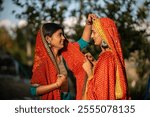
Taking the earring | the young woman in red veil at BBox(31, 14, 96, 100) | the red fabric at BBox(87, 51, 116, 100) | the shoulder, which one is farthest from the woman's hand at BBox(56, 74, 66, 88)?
the earring

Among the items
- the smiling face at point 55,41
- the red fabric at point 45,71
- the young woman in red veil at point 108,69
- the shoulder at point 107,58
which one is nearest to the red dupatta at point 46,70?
the red fabric at point 45,71

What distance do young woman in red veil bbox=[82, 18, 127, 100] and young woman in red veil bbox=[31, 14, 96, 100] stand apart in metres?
0.25

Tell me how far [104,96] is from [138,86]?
4.61 meters

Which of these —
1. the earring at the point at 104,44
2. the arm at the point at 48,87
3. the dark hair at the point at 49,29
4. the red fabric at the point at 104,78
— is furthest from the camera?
the dark hair at the point at 49,29

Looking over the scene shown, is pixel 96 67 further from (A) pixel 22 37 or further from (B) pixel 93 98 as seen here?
(A) pixel 22 37

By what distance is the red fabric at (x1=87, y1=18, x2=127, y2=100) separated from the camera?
448cm

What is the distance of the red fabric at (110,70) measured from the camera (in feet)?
14.7

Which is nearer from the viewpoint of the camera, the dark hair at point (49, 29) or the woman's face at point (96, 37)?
the woman's face at point (96, 37)

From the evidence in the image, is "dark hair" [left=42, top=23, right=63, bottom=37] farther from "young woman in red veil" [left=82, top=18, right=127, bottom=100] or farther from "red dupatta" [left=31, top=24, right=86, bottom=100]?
"young woman in red veil" [left=82, top=18, right=127, bottom=100]

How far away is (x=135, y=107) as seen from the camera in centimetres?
490

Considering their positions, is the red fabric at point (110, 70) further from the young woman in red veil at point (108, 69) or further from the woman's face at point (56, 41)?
the woman's face at point (56, 41)

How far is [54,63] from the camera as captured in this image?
189 inches

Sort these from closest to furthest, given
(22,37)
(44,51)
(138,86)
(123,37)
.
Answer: (44,51) → (123,37) → (138,86) → (22,37)

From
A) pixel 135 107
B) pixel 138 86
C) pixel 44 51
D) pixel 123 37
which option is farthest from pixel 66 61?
pixel 138 86
